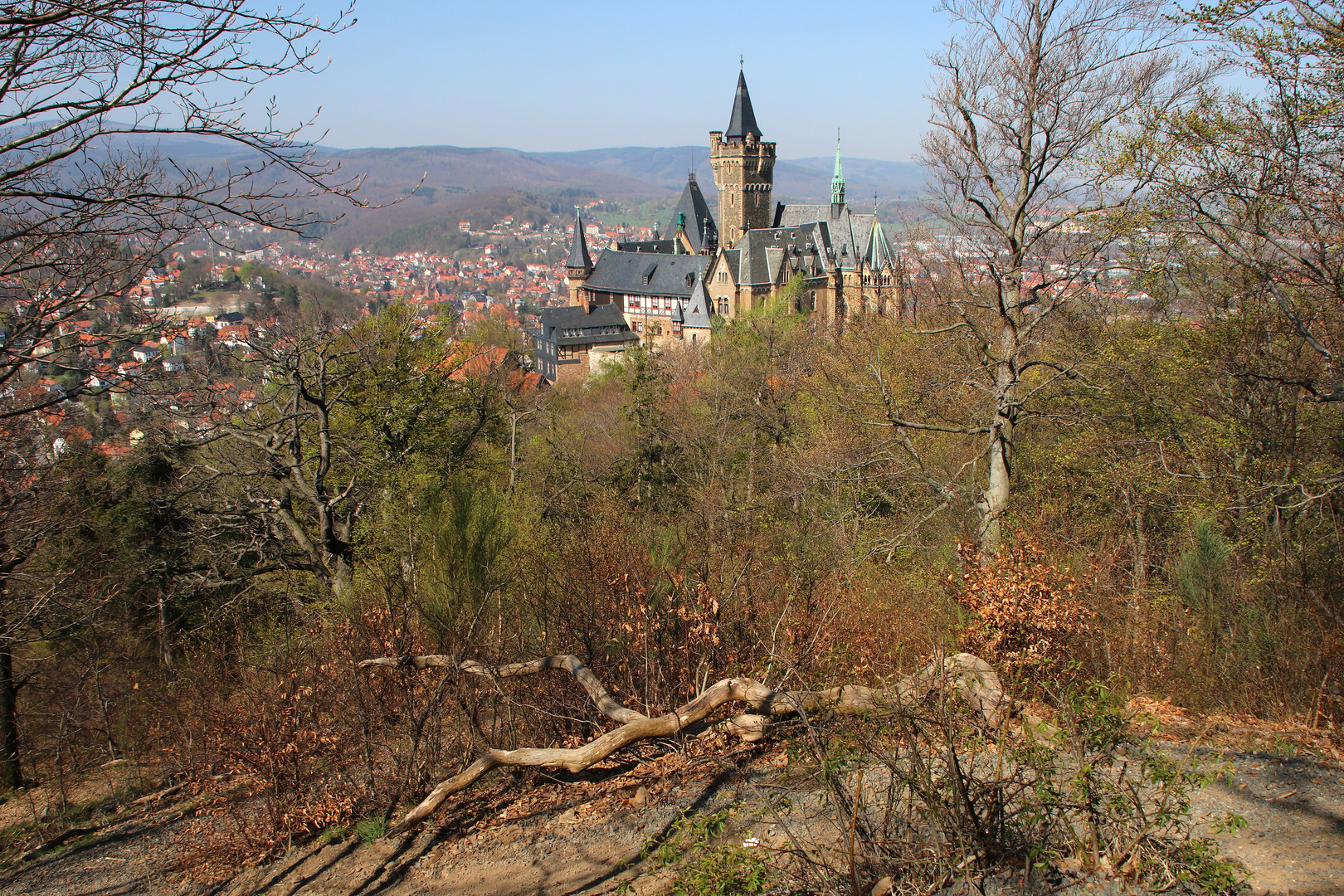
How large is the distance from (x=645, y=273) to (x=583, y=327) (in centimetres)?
788

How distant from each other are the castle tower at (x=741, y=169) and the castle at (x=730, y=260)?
7cm

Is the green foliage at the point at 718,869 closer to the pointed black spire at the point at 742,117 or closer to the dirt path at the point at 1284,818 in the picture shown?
the dirt path at the point at 1284,818

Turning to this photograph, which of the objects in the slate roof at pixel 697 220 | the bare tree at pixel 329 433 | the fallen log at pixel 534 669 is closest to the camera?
the fallen log at pixel 534 669

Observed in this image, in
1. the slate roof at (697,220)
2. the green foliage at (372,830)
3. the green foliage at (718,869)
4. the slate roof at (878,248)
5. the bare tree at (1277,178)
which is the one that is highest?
the slate roof at (697,220)

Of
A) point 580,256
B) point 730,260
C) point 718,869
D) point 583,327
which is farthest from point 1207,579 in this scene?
point 580,256

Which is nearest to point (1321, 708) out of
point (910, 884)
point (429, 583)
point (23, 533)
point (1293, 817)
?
point (1293, 817)

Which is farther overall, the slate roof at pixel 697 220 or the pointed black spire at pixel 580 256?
the pointed black spire at pixel 580 256

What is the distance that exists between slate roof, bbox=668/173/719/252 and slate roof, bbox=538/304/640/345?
11.1m

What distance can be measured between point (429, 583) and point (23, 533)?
433 cm

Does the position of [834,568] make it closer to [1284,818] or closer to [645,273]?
[1284,818]

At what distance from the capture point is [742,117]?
68.8 m

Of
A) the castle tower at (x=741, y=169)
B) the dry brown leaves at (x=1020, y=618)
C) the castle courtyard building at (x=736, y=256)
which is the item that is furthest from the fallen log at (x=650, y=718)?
the castle tower at (x=741, y=169)

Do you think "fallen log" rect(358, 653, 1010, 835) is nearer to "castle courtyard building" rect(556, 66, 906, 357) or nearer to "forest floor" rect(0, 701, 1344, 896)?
"forest floor" rect(0, 701, 1344, 896)

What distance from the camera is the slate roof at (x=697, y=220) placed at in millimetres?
73625
